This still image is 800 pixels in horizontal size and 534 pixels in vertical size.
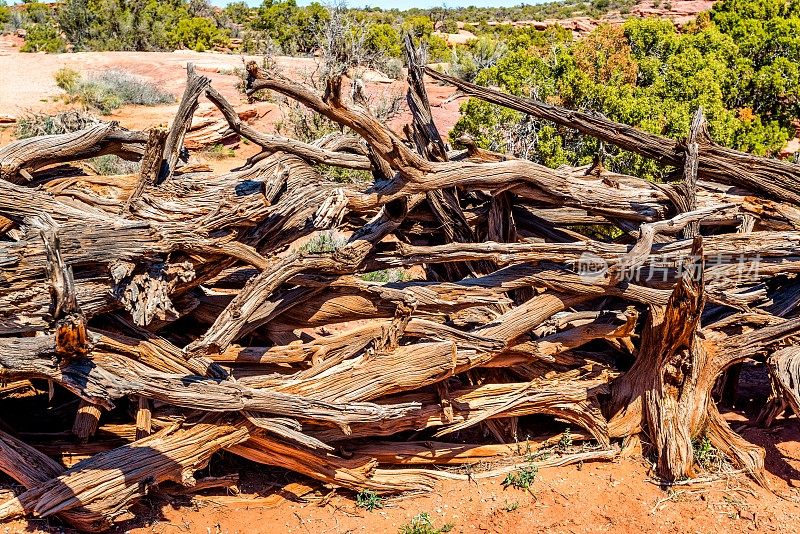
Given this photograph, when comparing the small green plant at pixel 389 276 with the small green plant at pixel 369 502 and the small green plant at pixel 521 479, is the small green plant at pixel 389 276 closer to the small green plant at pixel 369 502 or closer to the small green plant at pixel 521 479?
the small green plant at pixel 521 479

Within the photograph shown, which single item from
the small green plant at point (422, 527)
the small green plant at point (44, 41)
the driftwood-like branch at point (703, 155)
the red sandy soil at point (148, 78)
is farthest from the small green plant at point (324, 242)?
the small green plant at point (44, 41)

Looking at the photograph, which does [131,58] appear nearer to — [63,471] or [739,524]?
[63,471]

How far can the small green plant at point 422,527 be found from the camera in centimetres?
380

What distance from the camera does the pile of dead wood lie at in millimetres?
3451

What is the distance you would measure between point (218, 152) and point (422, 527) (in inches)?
408

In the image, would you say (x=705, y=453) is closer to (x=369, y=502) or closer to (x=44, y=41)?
(x=369, y=502)

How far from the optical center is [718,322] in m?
4.60

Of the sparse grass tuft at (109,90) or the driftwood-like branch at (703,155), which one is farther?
the sparse grass tuft at (109,90)

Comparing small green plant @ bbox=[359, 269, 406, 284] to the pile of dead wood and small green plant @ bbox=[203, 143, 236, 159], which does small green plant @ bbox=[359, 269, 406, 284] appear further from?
small green plant @ bbox=[203, 143, 236, 159]

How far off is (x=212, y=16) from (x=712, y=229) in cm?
3632

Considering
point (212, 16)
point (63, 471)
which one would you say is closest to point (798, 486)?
point (63, 471)

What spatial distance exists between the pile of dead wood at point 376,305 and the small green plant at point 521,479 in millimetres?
84

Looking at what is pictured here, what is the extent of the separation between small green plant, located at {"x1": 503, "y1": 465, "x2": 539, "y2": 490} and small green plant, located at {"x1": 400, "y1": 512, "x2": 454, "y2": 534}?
0.51 meters

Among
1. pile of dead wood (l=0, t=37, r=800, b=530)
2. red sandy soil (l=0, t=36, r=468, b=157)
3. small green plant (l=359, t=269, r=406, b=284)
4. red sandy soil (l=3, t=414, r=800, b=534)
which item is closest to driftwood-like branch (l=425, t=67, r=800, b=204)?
pile of dead wood (l=0, t=37, r=800, b=530)
